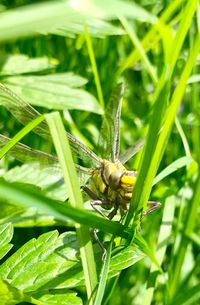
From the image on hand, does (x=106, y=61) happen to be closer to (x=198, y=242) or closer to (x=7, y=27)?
(x=198, y=242)

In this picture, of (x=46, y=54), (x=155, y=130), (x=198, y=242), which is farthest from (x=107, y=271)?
(x=46, y=54)

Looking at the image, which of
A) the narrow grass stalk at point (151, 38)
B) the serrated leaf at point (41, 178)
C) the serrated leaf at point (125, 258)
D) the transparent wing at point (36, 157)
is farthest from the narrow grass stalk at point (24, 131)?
the narrow grass stalk at point (151, 38)

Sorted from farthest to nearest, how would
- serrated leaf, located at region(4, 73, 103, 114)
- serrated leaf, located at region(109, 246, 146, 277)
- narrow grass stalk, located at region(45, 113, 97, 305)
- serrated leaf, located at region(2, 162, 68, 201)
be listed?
serrated leaf, located at region(4, 73, 103, 114) → serrated leaf, located at region(2, 162, 68, 201) → serrated leaf, located at region(109, 246, 146, 277) → narrow grass stalk, located at region(45, 113, 97, 305)

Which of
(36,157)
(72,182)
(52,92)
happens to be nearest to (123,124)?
(52,92)

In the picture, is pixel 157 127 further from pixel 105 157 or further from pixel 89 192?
pixel 105 157

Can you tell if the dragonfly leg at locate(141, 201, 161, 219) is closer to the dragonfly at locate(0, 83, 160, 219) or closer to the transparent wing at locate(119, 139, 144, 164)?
the dragonfly at locate(0, 83, 160, 219)

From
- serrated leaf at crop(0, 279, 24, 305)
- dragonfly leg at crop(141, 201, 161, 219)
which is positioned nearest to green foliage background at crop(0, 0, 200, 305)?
serrated leaf at crop(0, 279, 24, 305)

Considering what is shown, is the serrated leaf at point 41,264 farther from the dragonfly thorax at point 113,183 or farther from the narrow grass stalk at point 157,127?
the dragonfly thorax at point 113,183
